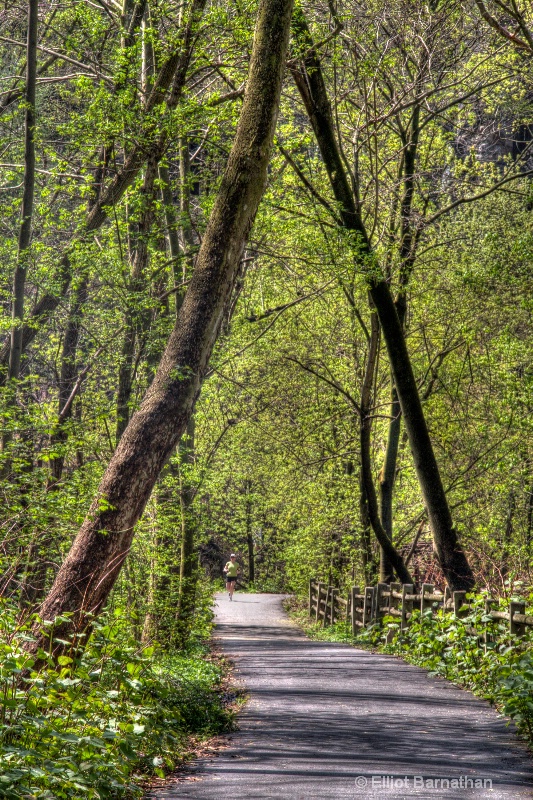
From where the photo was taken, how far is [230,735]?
25.6 ft

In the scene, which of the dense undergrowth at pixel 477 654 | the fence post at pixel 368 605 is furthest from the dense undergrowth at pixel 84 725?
the fence post at pixel 368 605

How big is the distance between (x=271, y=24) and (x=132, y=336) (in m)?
4.16

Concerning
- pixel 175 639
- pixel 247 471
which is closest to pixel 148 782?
pixel 175 639

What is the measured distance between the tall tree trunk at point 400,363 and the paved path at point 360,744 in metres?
2.24

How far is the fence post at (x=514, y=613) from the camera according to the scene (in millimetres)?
9805

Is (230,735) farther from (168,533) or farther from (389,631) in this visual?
(389,631)

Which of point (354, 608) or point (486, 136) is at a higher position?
point (486, 136)

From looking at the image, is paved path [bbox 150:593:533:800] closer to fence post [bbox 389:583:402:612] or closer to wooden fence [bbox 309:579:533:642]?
A: wooden fence [bbox 309:579:533:642]

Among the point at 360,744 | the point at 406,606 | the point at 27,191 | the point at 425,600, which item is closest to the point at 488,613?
the point at 425,600

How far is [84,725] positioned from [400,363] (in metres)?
10.2

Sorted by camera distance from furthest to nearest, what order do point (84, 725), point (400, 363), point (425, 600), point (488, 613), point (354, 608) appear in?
point (354, 608) → point (400, 363) → point (425, 600) → point (488, 613) → point (84, 725)

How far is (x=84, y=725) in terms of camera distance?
5254 mm

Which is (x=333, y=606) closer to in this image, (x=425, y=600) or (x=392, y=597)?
(x=392, y=597)

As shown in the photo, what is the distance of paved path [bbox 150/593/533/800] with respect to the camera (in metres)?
5.61
